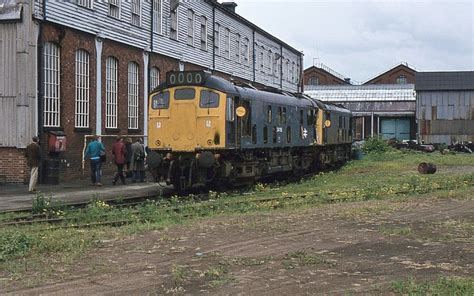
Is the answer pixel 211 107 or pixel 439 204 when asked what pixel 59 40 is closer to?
pixel 211 107

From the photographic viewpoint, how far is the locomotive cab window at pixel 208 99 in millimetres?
18109

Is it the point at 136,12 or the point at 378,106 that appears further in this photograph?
the point at 378,106

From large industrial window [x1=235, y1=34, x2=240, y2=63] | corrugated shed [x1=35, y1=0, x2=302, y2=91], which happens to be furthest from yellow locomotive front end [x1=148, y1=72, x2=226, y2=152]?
large industrial window [x1=235, y1=34, x2=240, y2=63]

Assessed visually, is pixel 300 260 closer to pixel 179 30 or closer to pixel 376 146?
pixel 179 30

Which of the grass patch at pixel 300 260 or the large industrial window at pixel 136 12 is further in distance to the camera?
the large industrial window at pixel 136 12

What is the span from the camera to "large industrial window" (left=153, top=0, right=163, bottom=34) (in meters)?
29.8

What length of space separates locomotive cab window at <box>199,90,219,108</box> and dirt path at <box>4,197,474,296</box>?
19.7 ft

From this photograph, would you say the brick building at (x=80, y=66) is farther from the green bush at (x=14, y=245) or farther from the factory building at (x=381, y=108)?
the factory building at (x=381, y=108)

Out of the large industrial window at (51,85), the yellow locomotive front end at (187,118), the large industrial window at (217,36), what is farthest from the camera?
Result: the large industrial window at (217,36)

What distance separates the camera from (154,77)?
30.1 meters

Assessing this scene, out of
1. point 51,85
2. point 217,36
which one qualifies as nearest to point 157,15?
point 217,36

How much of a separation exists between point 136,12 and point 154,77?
341 centimetres

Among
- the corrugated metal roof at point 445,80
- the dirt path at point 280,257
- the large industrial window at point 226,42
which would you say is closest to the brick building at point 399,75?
the corrugated metal roof at point 445,80

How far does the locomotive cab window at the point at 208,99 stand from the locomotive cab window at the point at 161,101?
45.2 inches
